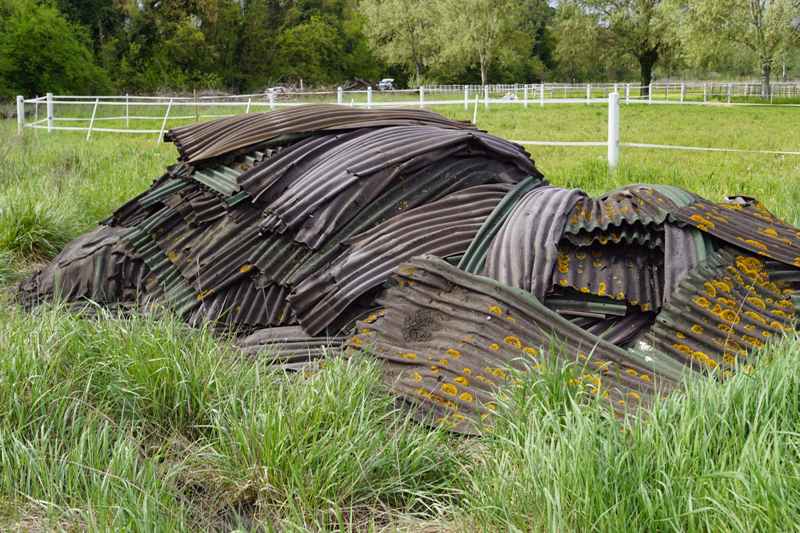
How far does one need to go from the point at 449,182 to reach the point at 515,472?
2374 millimetres

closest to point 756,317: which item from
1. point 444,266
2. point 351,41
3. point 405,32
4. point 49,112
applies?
point 444,266

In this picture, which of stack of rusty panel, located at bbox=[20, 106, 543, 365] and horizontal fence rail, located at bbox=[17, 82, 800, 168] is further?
horizontal fence rail, located at bbox=[17, 82, 800, 168]

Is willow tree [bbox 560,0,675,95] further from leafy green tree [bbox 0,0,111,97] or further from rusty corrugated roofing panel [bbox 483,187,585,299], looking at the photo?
rusty corrugated roofing panel [bbox 483,187,585,299]

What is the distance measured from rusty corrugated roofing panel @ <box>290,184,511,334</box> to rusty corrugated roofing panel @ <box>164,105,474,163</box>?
1103mm

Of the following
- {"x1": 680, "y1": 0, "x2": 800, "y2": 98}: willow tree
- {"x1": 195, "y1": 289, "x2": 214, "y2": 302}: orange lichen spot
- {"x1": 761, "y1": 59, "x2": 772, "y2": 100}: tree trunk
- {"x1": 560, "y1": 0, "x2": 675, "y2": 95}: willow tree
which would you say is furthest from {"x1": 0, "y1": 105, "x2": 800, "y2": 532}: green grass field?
{"x1": 560, "y1": 0, "x2": 675, "y2": 95}: willow tree

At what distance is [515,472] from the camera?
7.82 ft

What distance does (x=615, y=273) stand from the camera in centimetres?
363

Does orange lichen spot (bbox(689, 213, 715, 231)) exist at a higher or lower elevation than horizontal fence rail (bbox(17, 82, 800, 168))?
lower

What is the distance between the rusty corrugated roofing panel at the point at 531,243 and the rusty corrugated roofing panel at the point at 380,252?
25 centimetres

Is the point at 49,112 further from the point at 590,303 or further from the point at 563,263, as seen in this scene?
the point at 590,303

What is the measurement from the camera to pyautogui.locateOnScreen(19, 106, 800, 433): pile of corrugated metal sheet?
330 centimetres

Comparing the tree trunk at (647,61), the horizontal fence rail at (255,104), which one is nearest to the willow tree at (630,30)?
the tree trunk at (647,61)

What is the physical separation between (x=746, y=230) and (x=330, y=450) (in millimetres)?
2314

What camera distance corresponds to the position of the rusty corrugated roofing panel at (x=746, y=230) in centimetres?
365
